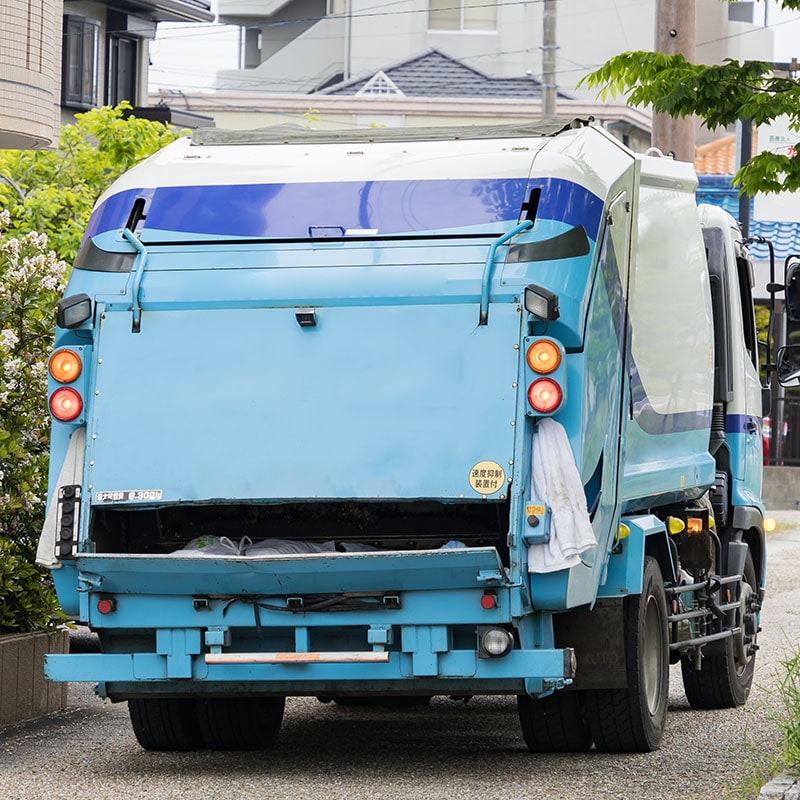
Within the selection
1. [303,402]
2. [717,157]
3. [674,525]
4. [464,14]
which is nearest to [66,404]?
[303,402]

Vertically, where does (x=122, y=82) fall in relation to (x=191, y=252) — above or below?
above

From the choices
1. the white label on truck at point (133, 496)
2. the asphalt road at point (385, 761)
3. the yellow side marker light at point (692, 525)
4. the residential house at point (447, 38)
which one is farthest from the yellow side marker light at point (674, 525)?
the residential house at point (447, 38)

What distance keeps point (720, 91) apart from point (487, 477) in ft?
7.79

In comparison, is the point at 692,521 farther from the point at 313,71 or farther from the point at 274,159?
the point at 313,71

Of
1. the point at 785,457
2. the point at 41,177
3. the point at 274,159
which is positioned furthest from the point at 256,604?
the point at 785,457

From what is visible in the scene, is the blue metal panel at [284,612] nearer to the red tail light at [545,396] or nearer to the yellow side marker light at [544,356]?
the red tail light at [545,396]

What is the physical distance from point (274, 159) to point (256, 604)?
2.18 metres

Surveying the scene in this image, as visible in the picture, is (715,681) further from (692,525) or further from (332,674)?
Answer: (332,674)

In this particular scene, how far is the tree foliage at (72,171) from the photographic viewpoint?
20.3 metres

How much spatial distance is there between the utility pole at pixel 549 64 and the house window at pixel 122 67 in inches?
392

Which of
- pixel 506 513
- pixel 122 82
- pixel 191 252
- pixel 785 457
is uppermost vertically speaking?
pixel 122 82

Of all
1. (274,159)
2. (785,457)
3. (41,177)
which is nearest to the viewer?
(274,159)

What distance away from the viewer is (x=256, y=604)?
7688mm

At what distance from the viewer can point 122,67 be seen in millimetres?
36719
